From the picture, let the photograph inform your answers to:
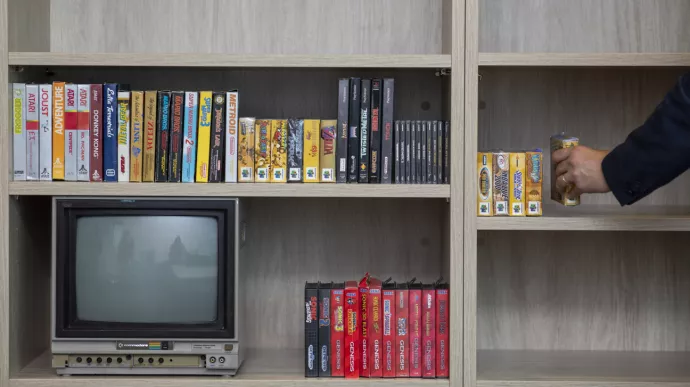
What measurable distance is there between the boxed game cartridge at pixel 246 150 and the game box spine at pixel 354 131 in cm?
24

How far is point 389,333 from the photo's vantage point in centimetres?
206

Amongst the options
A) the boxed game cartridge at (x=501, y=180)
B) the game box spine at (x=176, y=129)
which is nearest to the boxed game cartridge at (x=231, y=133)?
the game box spine at (x=176, y=129)

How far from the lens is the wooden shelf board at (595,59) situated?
1.98 m

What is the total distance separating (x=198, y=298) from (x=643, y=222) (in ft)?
3.59

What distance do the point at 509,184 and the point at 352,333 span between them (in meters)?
0.53

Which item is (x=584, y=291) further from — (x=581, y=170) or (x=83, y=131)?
(x=83, y=131)

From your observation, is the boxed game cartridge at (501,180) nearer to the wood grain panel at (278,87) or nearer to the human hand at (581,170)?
the human hand at (581,170)

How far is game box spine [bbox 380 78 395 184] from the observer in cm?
205

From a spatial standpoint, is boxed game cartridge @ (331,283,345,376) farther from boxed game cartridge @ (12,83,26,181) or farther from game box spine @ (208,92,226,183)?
boxed game cartridge @ (12,83,26,181)

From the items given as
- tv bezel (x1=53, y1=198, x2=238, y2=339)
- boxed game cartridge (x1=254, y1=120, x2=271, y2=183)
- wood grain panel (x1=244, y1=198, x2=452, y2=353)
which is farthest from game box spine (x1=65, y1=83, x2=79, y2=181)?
wood grain panel (x1=244, y1=198, x2=452, y2=353)

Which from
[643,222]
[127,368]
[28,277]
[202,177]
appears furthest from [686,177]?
[28,277]

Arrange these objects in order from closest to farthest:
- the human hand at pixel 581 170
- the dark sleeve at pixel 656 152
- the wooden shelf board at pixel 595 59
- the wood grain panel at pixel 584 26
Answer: the dark sleeve at pixel 656 152 → the human hand at pixel 581 170 → the wooden shelf board at pixel 595 59 → the wood grain panel at pixel 584 26

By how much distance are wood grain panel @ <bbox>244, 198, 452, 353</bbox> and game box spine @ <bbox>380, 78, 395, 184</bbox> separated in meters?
0.31

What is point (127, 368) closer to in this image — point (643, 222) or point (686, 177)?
point (643, 222)
